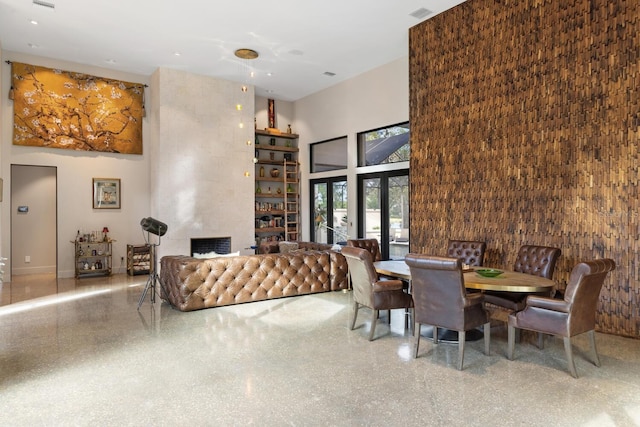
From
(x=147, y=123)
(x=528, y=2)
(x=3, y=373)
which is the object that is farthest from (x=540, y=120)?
(x=147, y=123)

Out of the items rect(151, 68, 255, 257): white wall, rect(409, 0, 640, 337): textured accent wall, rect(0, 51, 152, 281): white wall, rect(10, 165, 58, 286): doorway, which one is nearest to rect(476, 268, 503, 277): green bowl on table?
rect(409, 0, 640, 337): textured accent wall

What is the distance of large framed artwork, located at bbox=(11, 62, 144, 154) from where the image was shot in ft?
26.5

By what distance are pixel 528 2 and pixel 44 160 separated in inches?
352

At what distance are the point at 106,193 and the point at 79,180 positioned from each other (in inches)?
22.5

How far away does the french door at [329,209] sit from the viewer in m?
9.88

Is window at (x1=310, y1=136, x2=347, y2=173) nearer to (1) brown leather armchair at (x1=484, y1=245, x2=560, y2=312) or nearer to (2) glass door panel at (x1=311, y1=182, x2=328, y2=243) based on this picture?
(2) glass door panel at (x1=311, y1=182, x2=328, y2=243)

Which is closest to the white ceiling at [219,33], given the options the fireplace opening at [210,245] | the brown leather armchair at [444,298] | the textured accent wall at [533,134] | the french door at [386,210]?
the textured accent wall at [533,134]

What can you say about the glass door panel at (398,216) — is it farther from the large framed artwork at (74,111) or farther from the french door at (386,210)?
the large framed artwork at (74,111)

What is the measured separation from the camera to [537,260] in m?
4.93

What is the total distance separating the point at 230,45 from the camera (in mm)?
7719

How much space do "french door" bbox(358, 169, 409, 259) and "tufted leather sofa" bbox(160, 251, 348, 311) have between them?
198 centimetres

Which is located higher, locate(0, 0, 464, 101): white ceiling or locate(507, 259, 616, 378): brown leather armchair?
locate(0, 0, 464, 101): white ceiling

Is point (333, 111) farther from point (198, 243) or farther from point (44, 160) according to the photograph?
point (44, 160)

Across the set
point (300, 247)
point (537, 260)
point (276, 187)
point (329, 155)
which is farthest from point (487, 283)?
point (276, 187)
